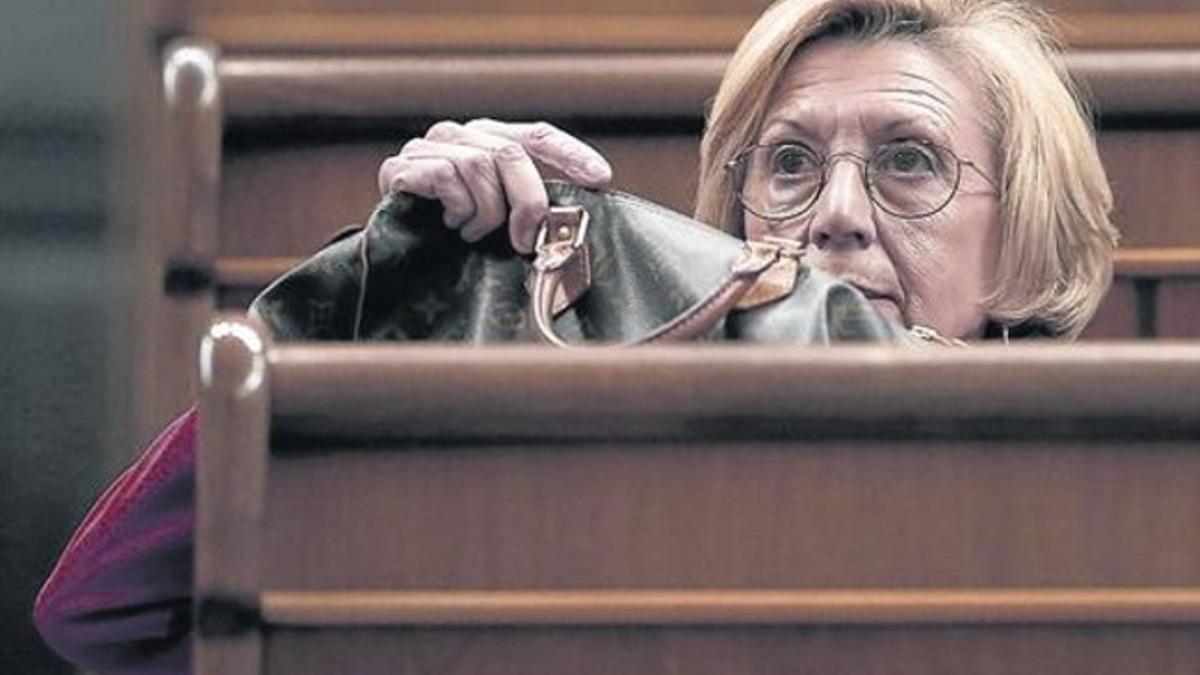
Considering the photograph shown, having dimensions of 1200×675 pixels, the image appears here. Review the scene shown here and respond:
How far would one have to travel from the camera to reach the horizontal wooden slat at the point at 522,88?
4.54 ft

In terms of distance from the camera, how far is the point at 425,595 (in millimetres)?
793

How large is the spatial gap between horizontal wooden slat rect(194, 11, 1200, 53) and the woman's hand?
416 mm

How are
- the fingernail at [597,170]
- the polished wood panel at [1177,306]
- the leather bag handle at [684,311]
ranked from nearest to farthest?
the leather bag handle at [684,311] → the fingernail at [597,170] → the polished wood panel at [1177,306]

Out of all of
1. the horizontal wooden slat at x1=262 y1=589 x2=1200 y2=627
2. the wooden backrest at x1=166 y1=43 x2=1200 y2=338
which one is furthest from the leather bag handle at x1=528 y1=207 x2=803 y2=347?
the wooden backrest at x1=166 y1=43 x2=1200 y2=338

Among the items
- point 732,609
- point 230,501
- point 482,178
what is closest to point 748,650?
point 732,609

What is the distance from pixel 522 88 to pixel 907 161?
253 millimetres

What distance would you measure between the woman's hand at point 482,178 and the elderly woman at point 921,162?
0.18 meters

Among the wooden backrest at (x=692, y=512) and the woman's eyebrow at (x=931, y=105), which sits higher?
the woman's eyebrow at (x=931, y=105)

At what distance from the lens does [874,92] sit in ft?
3.93

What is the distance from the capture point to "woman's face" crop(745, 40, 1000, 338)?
3.82 ft

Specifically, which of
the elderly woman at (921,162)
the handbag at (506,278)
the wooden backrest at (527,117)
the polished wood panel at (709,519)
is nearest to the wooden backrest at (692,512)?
the polished wood panel at (709,519)

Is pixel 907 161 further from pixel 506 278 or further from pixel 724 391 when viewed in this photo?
pixel 724 391

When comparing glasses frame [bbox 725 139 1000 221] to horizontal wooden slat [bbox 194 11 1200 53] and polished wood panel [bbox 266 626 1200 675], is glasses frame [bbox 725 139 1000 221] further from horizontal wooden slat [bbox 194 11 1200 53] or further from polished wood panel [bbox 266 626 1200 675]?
polished wood panel [bbox 266 626 1200 675]

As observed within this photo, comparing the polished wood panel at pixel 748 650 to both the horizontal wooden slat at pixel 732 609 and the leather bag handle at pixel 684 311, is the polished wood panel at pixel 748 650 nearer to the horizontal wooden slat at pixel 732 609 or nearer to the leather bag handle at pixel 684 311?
the horizontal wooden slat at pixel 732 609
